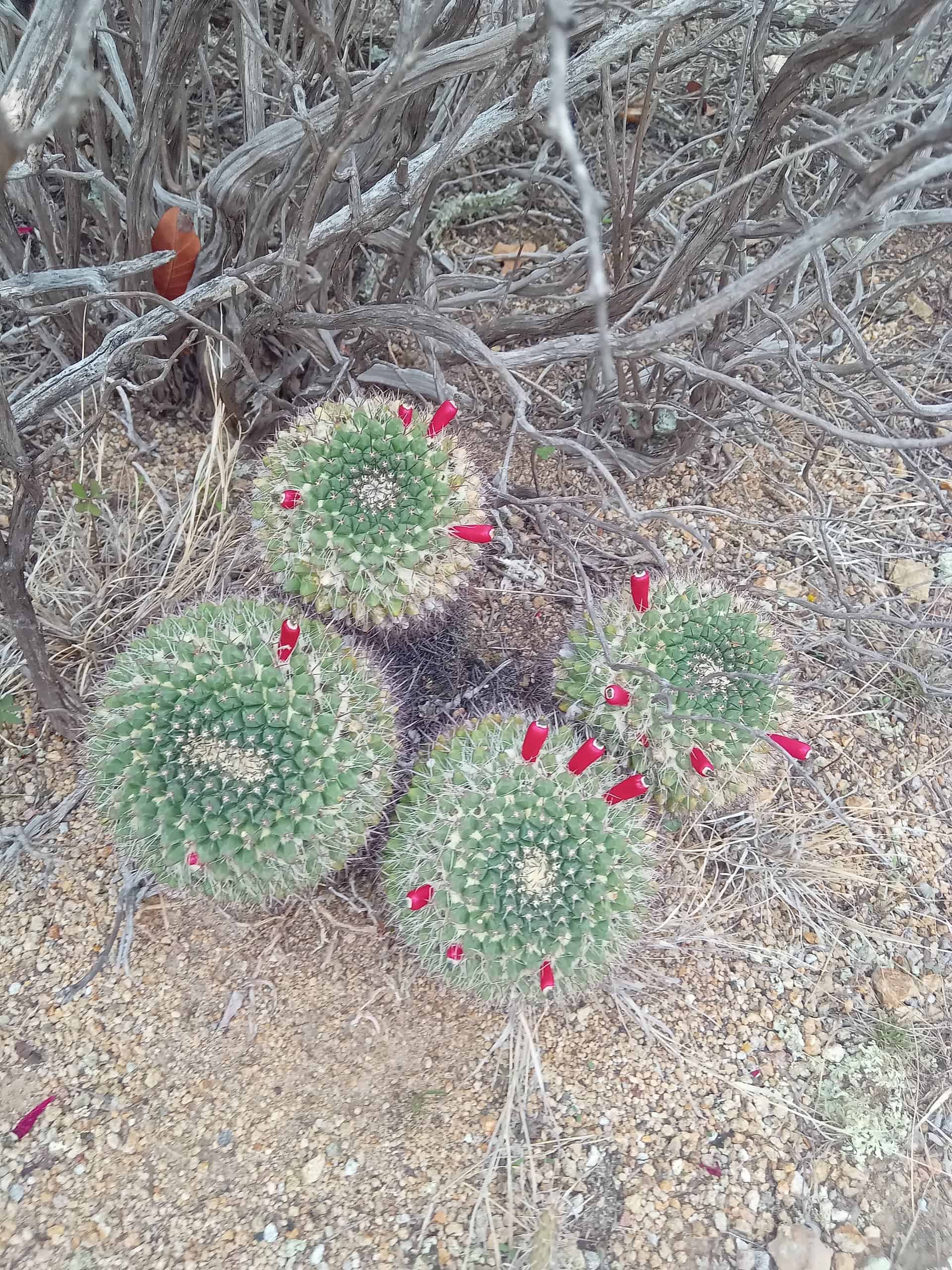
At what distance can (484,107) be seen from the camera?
5.85 ft

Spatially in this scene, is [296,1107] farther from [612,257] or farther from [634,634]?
[612,257]

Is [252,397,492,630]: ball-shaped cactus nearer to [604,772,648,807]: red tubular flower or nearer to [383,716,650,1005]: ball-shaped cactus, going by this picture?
[383,716,650,1005]: ball-shaped cactus

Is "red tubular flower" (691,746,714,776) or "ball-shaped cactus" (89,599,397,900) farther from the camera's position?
"red tubular flower" (691,746,714,776)

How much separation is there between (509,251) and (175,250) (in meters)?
1.33

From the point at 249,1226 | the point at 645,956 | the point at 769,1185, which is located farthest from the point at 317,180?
the point at 769,1185

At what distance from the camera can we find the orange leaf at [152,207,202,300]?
6.95ft

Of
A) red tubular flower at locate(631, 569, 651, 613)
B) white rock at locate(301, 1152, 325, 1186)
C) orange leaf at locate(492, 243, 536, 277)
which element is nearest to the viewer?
white rock at locate(301, 1152, 325, 1186)

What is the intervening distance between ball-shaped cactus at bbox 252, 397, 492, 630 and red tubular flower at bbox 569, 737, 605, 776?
1.60 ft

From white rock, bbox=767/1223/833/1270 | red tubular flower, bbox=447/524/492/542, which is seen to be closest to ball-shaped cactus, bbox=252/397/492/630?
red tubular flower, bbox=447/524/492/542

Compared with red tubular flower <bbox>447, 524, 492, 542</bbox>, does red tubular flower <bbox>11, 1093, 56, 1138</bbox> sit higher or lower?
lower

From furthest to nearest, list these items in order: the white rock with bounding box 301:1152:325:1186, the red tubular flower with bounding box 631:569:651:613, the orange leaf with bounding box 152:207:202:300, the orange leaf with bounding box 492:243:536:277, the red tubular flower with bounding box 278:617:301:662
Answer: the orange leaf with bounding box 492:243:536:277, the orange leaf with bounding box 152:207:202:300, the red tubular flower with bounding box 631:569:651:613, the white rock with bounding box 301:1152:325:1186, the red tubular flower with bounding box 278:617:301:662

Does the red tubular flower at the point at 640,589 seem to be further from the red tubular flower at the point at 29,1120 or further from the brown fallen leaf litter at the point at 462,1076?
the red tubular flower at the point at 29,1120

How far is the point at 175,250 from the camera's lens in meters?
2.14

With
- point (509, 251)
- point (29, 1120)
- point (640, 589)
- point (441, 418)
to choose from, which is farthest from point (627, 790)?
point (509, 251)
